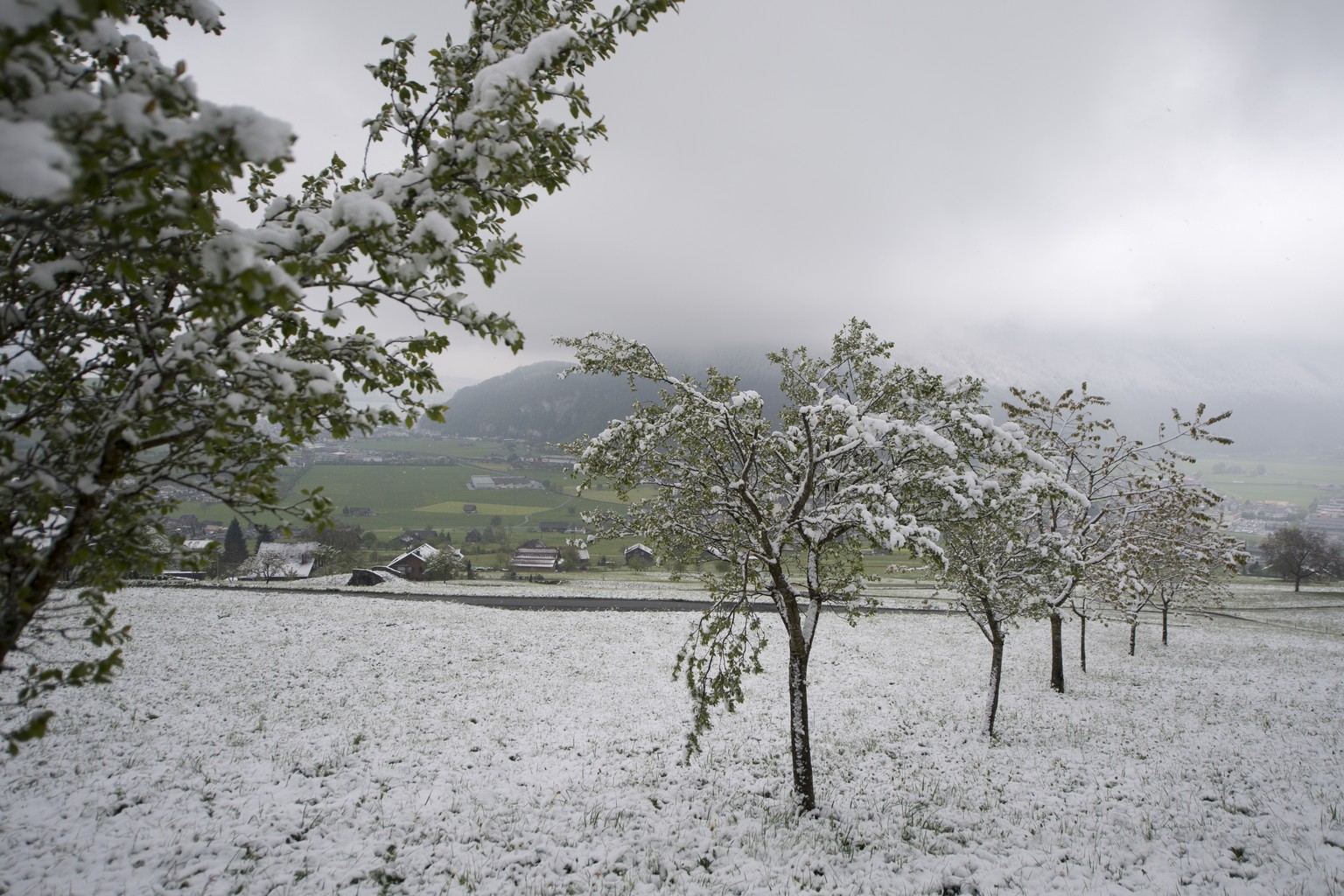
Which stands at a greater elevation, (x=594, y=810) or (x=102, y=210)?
(x=102, y=210)

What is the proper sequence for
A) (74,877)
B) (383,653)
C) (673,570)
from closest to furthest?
1. (74,877)
2. (673,570)
3. (383,653)

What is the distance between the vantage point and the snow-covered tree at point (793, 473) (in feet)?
25.9

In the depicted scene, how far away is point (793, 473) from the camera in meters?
9.94

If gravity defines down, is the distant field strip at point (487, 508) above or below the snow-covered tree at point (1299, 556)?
above

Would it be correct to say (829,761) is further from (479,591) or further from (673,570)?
(479,591)

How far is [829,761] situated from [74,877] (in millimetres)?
12775

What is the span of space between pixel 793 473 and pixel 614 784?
707 centimetres

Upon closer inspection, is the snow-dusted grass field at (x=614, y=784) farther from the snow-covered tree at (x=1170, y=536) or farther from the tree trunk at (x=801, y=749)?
the snow-covered tree at (x=1170, y=536)

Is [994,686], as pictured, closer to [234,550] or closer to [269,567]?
[269,567]

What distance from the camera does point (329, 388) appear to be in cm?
395

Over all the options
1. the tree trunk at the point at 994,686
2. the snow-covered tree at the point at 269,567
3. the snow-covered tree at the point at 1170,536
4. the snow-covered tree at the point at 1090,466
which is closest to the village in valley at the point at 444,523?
the snow-covered tree at the point at 269,567

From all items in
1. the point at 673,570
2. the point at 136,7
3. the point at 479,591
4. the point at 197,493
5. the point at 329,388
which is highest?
the point at 136,7

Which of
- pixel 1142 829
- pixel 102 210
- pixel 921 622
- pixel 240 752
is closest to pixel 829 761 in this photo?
pixel 1142 829

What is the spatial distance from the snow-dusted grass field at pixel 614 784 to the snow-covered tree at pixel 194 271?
5945 millimetres
